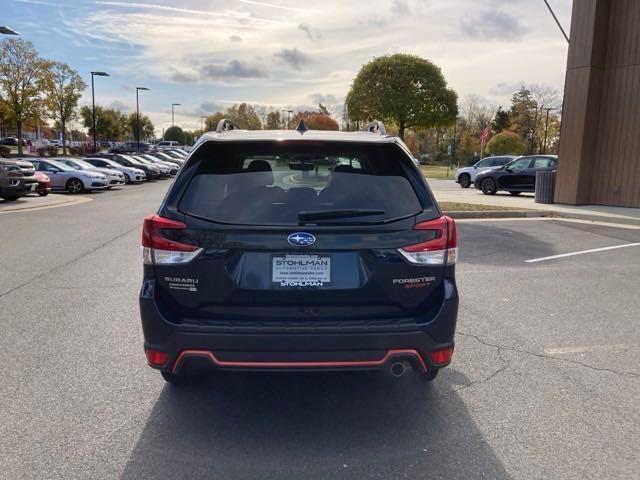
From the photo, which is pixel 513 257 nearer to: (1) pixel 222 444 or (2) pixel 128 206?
(1) pixel 222 444

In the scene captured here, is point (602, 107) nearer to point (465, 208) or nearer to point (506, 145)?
point (465, 208)

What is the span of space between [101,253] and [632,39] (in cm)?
1513

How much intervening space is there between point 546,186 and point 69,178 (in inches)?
751

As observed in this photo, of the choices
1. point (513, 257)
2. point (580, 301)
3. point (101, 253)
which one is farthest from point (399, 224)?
point (101, 253)

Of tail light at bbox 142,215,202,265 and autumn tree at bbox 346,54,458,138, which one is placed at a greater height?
autumn tree at bbox 346,54,458,138

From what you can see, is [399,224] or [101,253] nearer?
[399,224]

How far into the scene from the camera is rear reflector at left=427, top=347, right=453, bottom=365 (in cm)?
323

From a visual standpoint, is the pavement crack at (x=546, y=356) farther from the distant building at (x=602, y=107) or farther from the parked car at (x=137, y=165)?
the parked car at (x=137, y=165)

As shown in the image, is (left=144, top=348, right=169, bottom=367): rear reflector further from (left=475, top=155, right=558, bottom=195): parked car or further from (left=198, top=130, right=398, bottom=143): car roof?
(left=475, top=155, right=558, bottom=195): parked car

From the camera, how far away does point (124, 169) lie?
32.0 meters

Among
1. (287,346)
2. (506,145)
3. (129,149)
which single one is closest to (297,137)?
(287,346)

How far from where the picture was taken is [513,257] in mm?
9055

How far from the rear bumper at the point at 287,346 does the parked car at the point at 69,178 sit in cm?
2329

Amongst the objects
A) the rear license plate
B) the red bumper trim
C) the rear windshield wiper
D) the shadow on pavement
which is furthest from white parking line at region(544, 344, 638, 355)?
the rear license plate
